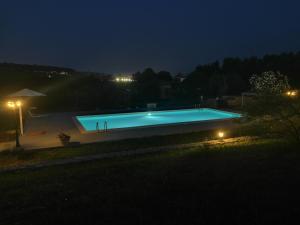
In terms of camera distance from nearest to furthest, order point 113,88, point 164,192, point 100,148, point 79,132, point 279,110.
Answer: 1. point 164,192
2. point 279,110
3. point 100,148
4. point 79,132
5. point 113,88

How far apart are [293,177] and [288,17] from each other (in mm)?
67262

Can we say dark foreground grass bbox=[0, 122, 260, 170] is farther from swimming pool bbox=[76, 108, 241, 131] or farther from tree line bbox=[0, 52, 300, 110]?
tree line bbox=[0, 52, 300, 110]

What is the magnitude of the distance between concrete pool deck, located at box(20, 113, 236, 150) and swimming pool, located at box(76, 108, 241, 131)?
101 inches

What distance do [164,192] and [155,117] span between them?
13190 mm

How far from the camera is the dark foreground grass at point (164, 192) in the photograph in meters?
3.00

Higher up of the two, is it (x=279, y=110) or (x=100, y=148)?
(x=279, y=110)

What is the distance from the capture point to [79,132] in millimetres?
10656

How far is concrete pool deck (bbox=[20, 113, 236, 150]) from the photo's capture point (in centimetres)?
912

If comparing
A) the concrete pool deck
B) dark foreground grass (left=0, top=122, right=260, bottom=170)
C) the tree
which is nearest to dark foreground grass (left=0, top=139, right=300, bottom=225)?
the tree

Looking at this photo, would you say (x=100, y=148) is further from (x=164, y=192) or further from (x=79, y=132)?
(x=164, y=192)

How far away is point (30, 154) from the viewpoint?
7.41 metres

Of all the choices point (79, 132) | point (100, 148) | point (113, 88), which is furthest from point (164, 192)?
point (113, 88)

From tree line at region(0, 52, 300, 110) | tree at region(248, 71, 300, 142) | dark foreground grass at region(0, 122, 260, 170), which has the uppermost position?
tree line at region(0, 52, 300, 110)

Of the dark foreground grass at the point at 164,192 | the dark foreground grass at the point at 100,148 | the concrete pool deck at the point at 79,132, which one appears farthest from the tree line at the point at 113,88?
the dark foreground grass at the point at 164,192
